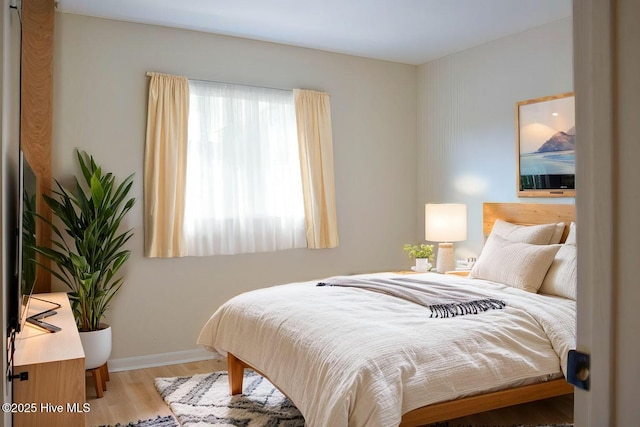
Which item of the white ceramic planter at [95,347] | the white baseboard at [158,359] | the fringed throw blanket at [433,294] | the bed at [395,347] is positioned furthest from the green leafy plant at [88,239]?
the fringed throw blanket at [433,294]

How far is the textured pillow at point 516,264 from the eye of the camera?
3611 mm

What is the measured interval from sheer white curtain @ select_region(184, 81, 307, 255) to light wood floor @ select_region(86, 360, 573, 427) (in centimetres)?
110

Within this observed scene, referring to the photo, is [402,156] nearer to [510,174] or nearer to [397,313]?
[510,174]

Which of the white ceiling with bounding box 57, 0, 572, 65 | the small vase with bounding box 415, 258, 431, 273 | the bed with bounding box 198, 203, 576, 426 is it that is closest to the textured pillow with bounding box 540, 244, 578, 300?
the bed with bounding box 198, 203, 576, 426

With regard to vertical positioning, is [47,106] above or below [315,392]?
above

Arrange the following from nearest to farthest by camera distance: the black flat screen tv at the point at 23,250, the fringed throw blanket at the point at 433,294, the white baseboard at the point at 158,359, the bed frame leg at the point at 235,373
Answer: the black flat screen tv at the point at 23,250 → the fringed throw blanket at the point at 433,294 → the bed frame leg at the point at 235,373 → the white baseboard at the point at 158,359

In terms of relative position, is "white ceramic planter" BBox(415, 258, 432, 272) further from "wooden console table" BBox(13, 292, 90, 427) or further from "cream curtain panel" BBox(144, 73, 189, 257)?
"wooden console table" BBox(13, 292, 90, 427)

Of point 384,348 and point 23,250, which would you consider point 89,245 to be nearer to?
point 23,250

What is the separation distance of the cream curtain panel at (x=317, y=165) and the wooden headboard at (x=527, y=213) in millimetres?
1345

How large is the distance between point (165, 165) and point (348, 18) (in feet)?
5.86

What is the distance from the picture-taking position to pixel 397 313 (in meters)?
2.99

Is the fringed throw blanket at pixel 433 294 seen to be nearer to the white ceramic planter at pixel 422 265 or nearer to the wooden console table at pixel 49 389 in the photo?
the white ceramic planter at pixel 422 265

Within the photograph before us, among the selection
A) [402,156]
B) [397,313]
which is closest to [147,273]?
[397,313]

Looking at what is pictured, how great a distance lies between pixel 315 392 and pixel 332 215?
2731mm
